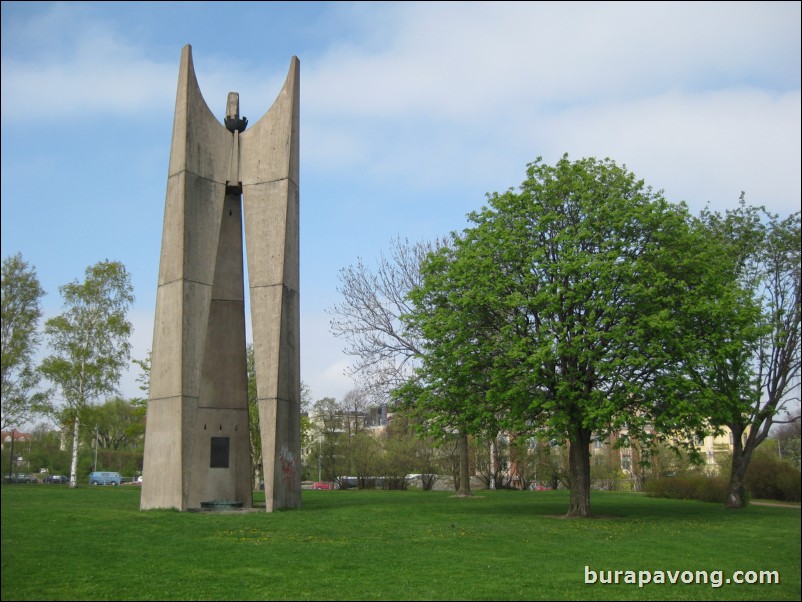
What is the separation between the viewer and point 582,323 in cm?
2264

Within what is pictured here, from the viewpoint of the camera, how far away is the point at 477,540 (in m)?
16.1

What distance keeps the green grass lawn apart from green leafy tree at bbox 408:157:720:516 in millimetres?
3216

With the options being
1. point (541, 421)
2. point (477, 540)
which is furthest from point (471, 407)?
point (477, 540)

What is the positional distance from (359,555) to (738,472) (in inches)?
819

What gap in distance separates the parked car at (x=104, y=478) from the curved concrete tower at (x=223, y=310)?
33292 mm

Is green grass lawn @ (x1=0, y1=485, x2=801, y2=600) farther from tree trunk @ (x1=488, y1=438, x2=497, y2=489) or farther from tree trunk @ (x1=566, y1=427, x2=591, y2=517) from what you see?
tree trunk @ (x1=488, y1=438, x2=497, y2=489)

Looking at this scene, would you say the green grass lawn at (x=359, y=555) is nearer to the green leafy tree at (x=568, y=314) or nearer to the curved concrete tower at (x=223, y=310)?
the curved concrete tower at (x=223, y=310)

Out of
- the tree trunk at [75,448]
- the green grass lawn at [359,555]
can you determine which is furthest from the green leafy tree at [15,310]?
the tree trunk at [75,448]

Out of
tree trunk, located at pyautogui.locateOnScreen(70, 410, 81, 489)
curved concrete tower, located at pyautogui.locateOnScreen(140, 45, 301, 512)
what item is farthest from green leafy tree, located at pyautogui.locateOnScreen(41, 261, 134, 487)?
curved concrete tower, located at pyautogui.locateOnScreen(140, 45, 301, 512)

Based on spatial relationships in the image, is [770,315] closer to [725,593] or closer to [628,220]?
[628,220]

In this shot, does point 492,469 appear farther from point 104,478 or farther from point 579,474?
point 579,474

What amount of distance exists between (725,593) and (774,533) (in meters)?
8.35

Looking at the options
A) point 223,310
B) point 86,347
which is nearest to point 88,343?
point 86,347

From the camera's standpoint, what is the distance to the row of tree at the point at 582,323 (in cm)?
2147
